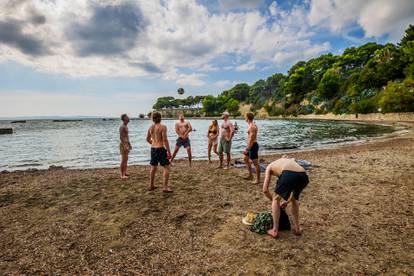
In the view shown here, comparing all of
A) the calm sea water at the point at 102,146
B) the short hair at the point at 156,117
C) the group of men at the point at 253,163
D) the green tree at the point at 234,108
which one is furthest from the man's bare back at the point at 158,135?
the green tree at the point at 234,108

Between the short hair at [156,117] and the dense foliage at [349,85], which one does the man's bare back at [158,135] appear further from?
the dense foliage at [349,85]

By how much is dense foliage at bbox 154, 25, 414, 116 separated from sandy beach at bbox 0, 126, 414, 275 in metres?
56.2

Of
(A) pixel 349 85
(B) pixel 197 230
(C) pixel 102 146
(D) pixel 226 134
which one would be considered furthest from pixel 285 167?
(A) pixel 349 85

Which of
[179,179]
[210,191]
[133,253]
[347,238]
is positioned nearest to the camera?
[133,253]

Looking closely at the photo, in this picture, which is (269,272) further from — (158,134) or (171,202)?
(158,134)

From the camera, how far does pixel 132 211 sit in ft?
19.1

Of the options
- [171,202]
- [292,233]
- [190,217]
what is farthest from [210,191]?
[292,233]

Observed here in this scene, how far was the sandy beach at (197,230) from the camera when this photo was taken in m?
3.75

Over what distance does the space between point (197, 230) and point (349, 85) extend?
311 ft

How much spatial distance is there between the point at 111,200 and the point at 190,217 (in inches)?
99.7

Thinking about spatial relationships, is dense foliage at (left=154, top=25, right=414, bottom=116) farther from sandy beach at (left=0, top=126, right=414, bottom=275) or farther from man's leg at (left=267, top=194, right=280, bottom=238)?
man's leg at (left=267, top=194, right=280, bottom=238)

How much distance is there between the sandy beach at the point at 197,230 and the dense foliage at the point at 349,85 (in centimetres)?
5616

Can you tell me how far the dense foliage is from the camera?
54.6 m

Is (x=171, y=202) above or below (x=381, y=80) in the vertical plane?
below
